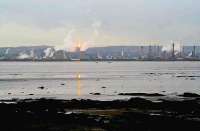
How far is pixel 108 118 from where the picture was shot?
3359cm

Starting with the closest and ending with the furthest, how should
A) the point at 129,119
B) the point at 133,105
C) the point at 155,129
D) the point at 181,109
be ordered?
the point at 155,129 → the point at 129,119 → the point at 181,109 → the point at 133,105

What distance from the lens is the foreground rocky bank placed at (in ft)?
94.7

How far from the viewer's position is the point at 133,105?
44188mm

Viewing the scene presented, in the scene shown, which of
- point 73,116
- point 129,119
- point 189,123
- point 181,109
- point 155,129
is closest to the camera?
point 155,129

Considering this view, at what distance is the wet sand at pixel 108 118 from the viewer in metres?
28.9

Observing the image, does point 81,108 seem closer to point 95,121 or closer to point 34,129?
point 95,121

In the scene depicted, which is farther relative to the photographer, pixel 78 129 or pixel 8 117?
pixel 8 117

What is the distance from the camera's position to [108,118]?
33594 millimetres

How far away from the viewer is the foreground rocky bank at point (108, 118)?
28.9m

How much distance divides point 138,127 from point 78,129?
11.4 ft

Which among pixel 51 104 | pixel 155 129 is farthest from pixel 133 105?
pixel 155 129

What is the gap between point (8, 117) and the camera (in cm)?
3359

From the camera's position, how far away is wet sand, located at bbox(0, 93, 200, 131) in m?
28.9

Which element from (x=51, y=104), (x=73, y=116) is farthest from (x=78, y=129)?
(x=51, y=104)
